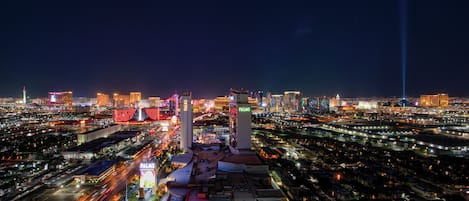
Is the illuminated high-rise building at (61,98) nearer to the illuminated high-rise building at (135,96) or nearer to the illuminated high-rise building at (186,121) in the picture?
the illuminated high-rise building at (135,96)

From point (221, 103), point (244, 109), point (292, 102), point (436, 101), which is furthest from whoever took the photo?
point (221, 103)

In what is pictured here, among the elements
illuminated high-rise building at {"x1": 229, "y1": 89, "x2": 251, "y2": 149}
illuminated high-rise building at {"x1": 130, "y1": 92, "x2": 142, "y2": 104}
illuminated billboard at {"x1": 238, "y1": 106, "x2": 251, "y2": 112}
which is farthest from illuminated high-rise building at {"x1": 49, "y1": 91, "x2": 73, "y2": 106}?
illuminated billboard at {"x1": 238, "y1": 106, "x2": 251, "y2": 112}

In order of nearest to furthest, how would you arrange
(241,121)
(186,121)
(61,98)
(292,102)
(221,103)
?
(241,121), (186,121), (61,98), (292,102), (221,103)

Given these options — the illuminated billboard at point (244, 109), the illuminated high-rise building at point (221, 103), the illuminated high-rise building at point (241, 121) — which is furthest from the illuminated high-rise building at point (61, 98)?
Result: the illuminated billboard at point (244, 109)

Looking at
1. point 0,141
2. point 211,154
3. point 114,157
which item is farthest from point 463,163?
point 0,141

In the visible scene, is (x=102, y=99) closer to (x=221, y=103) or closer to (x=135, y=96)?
(x=135, y=96)

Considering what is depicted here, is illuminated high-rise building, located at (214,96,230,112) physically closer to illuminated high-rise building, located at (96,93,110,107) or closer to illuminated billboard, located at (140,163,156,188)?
illuminated high-rise building, located at (96,93,110,107)

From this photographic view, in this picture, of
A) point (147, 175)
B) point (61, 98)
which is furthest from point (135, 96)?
point (147, 175)

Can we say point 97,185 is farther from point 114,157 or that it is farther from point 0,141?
point 0,141
